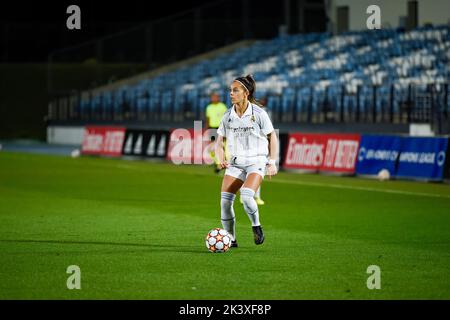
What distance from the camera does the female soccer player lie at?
42.6ft

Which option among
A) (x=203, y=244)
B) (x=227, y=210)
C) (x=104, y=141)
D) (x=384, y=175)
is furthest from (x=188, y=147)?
(x=227, y=210)

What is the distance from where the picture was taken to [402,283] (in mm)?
10688

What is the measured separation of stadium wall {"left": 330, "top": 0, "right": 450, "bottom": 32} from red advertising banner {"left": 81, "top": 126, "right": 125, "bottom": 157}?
37.8 ft

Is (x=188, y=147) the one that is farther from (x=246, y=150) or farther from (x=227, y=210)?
(x=246, y=150)

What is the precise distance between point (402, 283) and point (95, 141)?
103 feet

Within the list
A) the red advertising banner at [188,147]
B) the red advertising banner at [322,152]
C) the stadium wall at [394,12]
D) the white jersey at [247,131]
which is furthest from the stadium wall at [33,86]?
the white jersey at [247,131]

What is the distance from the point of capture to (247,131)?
1304 centimetres

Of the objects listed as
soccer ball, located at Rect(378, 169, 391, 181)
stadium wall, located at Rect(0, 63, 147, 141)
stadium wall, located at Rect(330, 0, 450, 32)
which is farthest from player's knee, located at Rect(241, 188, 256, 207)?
stadium wall, located at Rect(0, 63, 147, 141)

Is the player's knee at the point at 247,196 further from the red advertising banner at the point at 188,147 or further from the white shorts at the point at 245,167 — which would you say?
the red advertising banner at the point at 188,147

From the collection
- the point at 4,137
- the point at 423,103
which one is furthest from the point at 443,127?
the point at 4,137

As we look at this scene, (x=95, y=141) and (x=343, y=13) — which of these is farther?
(x=343, y=13)

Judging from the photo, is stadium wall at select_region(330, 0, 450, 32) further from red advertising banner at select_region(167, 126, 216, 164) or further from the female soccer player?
the female soccer player

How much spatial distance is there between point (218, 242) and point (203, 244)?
1127 millimetres

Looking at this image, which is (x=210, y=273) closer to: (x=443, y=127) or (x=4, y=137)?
(x=443, y=127)
